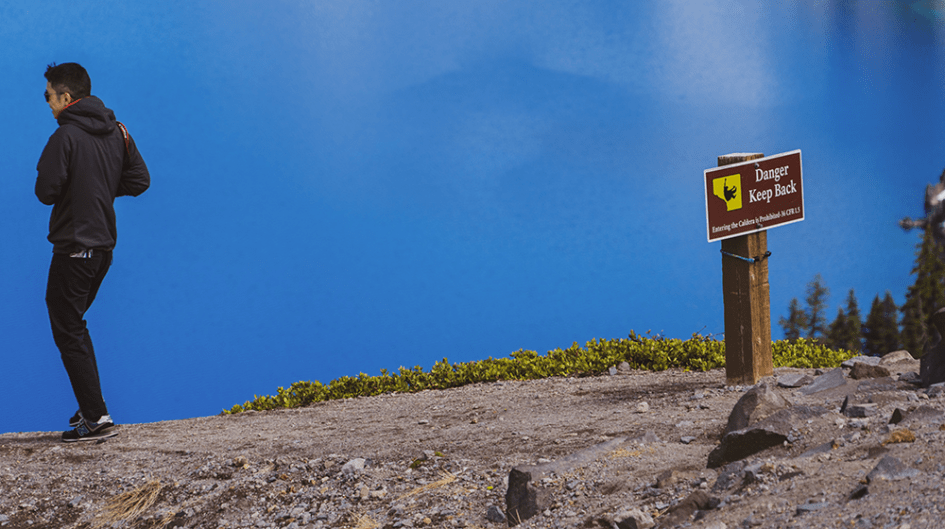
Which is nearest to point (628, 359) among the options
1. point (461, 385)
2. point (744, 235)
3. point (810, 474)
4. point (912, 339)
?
point (461, 385)

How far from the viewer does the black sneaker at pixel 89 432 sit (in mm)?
7203

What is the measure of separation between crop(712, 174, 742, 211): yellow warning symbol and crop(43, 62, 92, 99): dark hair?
5.56 metres

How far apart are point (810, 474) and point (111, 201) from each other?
19.9 feet

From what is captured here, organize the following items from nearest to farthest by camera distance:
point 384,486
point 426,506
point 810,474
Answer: point 810,474, point 426,506, point 384,486

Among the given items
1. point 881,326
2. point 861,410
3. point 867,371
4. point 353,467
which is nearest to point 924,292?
point 881,326

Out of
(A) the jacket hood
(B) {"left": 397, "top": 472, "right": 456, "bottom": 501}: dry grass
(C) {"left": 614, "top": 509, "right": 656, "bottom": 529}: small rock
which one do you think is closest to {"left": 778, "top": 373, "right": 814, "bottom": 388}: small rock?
(B) {"left": 397, "top": 472, "right": 456, "bottom": 501}: dry grass

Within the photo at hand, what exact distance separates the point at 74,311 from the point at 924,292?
17416 mm

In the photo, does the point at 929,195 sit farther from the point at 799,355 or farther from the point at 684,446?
the point at 684,446

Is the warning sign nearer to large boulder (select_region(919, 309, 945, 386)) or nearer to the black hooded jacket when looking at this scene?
large boulder (select_region(919, 309, 945, 386))

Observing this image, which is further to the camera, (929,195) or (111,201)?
(929,195)

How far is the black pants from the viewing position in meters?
6.70

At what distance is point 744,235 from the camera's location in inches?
256

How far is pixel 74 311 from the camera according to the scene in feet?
22.2

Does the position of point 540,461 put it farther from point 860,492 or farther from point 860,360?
point 860,360
